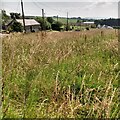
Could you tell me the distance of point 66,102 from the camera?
7.98 feet

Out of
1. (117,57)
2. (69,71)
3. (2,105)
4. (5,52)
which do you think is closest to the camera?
(2,105)

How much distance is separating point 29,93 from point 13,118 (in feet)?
1.89

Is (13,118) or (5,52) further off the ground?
(5,52)

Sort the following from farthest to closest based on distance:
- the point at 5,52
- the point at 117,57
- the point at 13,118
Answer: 1. the point at 117,57
2. the point at 5,52
3. the point at 13,118

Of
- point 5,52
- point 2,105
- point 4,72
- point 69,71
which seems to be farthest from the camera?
point 5,52

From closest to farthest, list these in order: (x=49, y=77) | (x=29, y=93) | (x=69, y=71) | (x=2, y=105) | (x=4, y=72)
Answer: (x=2, y=105) → (x=29, y=93) → (x=4, y=72) → (x=49, y=77) → (x=69, y=71)

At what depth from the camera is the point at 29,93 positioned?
2.83 metres

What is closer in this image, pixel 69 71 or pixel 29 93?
pixel 29 93

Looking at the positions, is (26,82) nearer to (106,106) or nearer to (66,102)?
(66,102)

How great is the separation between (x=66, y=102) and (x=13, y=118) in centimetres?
51

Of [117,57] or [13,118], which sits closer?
[13,118]

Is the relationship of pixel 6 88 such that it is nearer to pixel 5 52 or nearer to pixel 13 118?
pixel 13 118

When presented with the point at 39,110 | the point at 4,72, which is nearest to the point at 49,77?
A: the point at 4,72

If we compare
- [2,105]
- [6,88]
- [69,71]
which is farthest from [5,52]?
[2,105]
